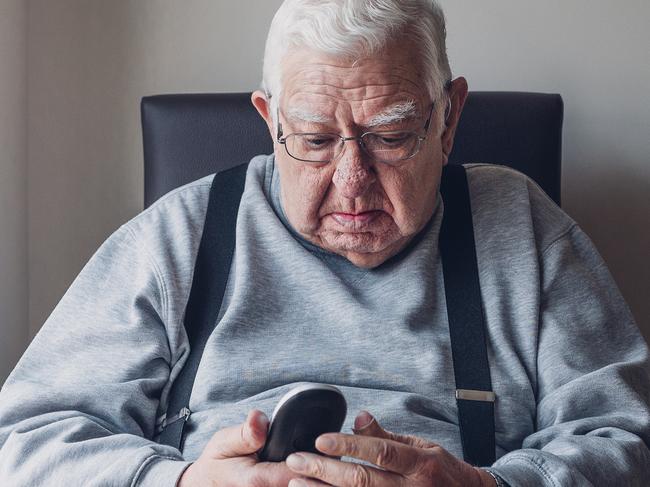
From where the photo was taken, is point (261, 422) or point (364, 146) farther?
point (364, 146)

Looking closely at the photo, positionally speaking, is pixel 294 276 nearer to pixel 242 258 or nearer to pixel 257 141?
pixel 242 258

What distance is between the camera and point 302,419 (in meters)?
1.07

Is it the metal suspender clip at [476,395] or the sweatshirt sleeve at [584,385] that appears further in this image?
the metal suspender clip at [476,395]

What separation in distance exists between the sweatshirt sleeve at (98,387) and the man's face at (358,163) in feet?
0.92

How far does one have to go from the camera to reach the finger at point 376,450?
3.44 feet

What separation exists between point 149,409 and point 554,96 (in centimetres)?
101

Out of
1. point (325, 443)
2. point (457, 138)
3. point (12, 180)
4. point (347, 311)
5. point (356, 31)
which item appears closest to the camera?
point (325, 443)

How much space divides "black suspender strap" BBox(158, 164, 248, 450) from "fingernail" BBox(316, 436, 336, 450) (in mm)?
398

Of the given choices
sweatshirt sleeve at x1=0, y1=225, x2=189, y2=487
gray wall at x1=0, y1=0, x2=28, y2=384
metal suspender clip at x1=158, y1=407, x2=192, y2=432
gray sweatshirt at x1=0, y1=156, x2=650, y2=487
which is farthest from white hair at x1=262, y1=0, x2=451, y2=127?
gray wall at x1=0, y1=0, x2=28, y2=384

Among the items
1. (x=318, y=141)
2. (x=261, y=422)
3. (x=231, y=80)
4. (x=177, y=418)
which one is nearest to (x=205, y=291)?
(x=177, y=418)

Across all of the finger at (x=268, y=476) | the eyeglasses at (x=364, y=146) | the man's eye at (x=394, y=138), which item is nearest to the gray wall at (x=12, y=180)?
the eyeglasses at (x=364, y=146)

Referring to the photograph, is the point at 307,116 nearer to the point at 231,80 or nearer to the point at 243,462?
the point at 243,462

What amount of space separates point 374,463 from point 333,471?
0.05 meters

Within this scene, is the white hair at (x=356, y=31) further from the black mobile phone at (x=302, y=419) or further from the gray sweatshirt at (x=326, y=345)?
the black mobile phone at (x=302, y=419)
